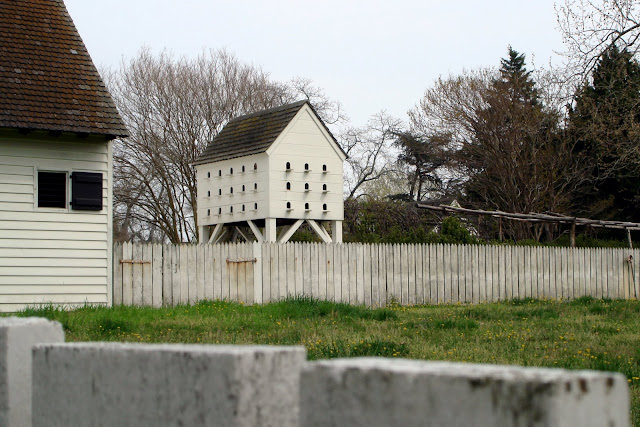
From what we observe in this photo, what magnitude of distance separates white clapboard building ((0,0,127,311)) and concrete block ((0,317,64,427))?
1604 cm

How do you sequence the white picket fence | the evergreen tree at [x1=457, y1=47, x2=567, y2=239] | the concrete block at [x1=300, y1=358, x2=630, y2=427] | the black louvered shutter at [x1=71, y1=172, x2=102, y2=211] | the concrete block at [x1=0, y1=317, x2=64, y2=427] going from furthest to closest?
the evergreen tree at [x1=457, y1=47, x2=567, y2=239] < the white picket fence < the black louvered shutter at [x1=71, y1=172, x2=102, y2=211] < the concrete block at [x1=0, y1=317, x2=64, y2=427] < the concrete block at [x1=300, y1=358, x2=630, y2=427]

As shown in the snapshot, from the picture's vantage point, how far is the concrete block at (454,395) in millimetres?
1573

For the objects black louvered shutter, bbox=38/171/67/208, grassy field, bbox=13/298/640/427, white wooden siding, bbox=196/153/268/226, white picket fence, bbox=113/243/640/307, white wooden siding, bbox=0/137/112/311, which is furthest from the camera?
white wooden siding, bbox=196/153/268/226

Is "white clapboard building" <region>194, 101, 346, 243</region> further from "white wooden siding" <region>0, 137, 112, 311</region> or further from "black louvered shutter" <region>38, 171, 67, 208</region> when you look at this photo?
"black louvered shutter" <region>38, 171, 67, 208</region>

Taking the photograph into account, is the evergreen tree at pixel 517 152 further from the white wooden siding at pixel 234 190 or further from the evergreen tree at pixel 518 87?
the white wooden siding at pixel 234 190

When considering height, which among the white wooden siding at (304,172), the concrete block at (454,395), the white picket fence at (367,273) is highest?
the white wooden siding at (304,172)

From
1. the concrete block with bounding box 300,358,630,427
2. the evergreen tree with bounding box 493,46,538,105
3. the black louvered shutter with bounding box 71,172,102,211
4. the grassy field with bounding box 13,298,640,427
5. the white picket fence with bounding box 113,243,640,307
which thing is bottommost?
the grassy field with bounding box 13,298,640,427

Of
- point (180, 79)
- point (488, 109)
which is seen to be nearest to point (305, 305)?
point (488, 109)

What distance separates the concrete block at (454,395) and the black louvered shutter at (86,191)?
18.5m

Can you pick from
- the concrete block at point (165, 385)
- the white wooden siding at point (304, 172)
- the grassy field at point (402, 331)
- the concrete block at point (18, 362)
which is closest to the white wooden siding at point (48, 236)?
the grassy field at point (402, 331)

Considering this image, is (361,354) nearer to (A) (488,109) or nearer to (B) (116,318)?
(B) (116,318)

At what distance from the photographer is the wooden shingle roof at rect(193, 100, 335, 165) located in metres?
31.6

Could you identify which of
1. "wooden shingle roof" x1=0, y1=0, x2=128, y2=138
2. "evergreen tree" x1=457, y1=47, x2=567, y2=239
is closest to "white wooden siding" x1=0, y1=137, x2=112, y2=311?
"wooden shingle roof" x1=0, y1=0, x2=128, y2=138

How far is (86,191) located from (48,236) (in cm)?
134
